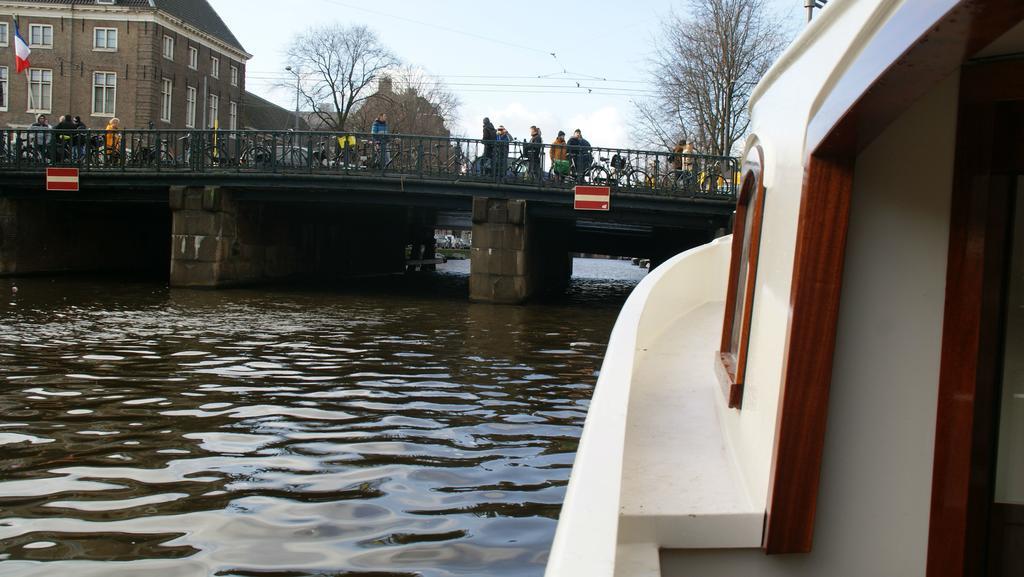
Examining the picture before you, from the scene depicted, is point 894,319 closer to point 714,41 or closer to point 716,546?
point 716,546

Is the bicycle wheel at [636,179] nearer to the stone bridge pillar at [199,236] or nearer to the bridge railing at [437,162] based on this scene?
the bridge railing at [437,162]

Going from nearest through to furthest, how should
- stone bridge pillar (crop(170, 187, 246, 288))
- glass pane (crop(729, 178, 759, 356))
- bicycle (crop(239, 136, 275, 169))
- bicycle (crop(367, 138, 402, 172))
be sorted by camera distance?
glass pane (crop(729, 178, 759, 356)), bicycle (crop(367, 138, 402, 172)), bicycle (crop(239, 136, 275, 169)), stone bridge pillar (crop(170, 187, 246, 288))

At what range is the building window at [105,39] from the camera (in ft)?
142

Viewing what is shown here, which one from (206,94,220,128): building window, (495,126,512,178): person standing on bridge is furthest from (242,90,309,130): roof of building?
(495,126,512,178): person standing on bridge

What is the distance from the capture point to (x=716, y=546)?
2422mm

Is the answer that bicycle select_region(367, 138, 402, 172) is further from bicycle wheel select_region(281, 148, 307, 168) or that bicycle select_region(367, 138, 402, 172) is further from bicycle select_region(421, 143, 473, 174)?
bicycle wheel select_region(281, 148, 307, 168)

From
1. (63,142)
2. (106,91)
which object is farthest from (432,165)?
(106,91)

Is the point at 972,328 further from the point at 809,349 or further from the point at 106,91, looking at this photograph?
the point at 106,91

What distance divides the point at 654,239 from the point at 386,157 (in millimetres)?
13081

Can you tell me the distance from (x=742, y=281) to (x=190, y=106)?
47604mm

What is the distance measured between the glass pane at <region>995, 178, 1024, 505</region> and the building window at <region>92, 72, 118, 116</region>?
151ft

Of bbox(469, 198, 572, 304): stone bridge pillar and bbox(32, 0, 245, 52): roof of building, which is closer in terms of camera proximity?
bbox(469, 198, 572, 304): stone bridge pillar

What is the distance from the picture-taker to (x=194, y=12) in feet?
158

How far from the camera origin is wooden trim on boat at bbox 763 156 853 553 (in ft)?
7.29
